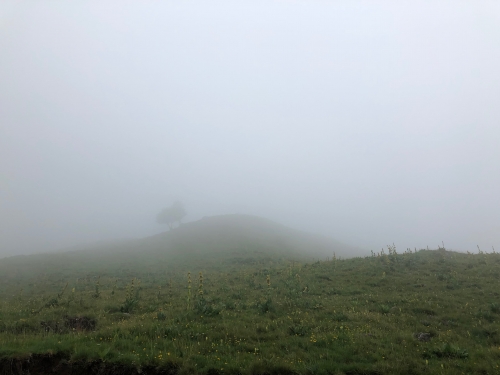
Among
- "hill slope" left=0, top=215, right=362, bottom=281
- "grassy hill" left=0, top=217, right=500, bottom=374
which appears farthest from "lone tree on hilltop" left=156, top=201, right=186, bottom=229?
"grassy hill" left=0, top=217, right=500, bottom=374

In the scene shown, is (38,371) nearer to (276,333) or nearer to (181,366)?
(181,366)

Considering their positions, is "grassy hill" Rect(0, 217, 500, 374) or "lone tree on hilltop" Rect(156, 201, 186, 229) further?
"lone tree on hilltop" Rect(156, 201, 186, 229)

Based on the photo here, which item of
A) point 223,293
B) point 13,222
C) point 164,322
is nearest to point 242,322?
point 164,322

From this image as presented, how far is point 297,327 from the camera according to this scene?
10.2 metres

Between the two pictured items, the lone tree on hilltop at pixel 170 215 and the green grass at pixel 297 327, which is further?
the lone tree on hilltop at pixel 170 215

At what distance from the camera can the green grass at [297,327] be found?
7861 mm

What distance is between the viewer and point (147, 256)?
51.6 metres

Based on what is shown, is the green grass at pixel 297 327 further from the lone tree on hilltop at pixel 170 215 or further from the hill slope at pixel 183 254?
the lone tree on hilltop at pixel 170 215

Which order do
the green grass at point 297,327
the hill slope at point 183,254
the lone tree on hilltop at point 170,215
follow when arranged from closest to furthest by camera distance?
the green grass at point 297,327, the hill slope at point 183,254, the lone tree on hilltop at point 170,215

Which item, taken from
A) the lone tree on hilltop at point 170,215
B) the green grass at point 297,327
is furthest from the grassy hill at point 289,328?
the lone tree on hilltop at point 170,215

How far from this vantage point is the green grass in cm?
786

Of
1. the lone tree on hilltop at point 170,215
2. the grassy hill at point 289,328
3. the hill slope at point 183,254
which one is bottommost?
the hill slope at point 183,254

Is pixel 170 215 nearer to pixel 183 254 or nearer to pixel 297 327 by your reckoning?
pixel 183 254

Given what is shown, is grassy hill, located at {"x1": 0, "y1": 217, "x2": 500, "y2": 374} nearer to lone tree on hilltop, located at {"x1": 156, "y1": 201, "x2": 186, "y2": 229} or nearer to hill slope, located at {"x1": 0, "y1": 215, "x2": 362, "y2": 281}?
hill slope, located at {"x1": 0, "y1": 215, "x2": 362, "y2": 281}
